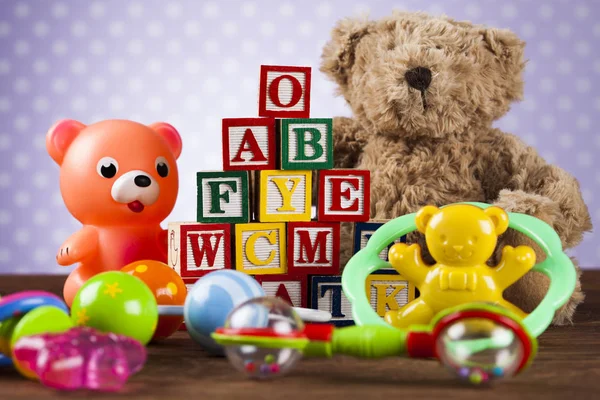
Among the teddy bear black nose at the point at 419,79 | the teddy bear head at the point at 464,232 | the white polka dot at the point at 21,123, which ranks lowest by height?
the teddy bear head at the point at 464,232

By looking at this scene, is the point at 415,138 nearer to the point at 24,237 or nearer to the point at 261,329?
the point at 261,329

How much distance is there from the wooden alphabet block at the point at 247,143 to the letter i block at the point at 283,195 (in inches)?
0.9

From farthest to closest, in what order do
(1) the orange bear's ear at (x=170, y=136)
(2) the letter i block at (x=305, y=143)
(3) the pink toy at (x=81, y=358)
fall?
1. (1) the orange bear's ear at (x=170, y=136)
2. (2) the letter i block at (x=305, y=143)
3. (3) the pink toy at (x=81, y=358)

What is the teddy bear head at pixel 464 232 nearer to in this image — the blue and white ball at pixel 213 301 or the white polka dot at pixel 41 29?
the blue and white ball at pixel 213 301

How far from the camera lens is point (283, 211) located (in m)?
1.04

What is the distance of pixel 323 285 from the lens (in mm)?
1046

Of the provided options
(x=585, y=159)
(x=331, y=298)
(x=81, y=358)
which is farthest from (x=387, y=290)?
(x=585, y=159)

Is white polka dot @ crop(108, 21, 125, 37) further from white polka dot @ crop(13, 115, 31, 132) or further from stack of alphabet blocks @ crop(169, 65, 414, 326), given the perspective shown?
stack of alphabet blocks @ crop(169, 65, 414, 326)

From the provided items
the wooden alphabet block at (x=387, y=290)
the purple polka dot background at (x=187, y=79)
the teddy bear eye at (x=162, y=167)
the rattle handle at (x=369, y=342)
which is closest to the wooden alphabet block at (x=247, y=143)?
the teddy bear eye at (x=162, y=167)

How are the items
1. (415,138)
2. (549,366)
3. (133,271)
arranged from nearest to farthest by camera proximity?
(549,366), (133,271), (415,138)

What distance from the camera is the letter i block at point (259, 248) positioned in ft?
3.39

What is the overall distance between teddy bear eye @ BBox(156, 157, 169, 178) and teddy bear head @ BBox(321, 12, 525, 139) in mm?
A: 314

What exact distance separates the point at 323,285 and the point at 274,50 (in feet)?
3.29

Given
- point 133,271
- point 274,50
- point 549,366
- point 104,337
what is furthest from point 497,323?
point 274,50
